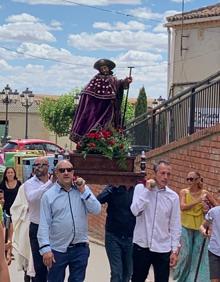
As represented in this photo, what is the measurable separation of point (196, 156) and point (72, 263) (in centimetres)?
464

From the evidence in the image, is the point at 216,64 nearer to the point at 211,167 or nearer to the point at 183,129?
the point at 183,129

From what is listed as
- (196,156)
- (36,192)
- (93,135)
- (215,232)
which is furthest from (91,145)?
(196,156)

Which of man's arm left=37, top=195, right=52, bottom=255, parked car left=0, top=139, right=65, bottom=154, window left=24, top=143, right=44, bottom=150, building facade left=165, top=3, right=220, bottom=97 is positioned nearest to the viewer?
man's arm left=37, top=195, right=52, bottom=255

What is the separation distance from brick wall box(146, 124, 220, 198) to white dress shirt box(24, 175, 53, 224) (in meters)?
2.08

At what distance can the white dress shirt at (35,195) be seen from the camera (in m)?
8.91

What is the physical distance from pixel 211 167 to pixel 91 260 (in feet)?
10.2

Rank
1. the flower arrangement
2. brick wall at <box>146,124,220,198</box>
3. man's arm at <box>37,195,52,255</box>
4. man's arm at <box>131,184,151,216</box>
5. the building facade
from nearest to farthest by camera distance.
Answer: man's arm at <box>37,195,52,255</box> < man's arm at <box>131,184,151,216</box> < the flower arrangement < brick wall at <box>146,124,220,198</box> < the building facade

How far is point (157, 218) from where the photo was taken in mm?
8062

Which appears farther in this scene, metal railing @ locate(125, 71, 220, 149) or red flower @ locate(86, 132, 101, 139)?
metal railing @ locate(125, 71, 220, 149)

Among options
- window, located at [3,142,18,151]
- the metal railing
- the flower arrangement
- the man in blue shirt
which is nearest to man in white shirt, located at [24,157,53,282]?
the flower arrangement

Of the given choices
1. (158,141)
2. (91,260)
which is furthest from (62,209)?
(158,141)

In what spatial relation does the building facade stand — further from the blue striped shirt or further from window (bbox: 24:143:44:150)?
the blue striped shirt

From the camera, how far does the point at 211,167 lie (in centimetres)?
1123

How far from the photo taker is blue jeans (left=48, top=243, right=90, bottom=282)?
7648 mm
